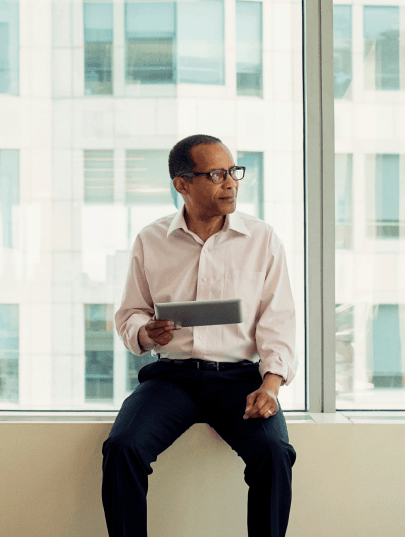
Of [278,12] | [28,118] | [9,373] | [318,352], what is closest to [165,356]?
[318,352]

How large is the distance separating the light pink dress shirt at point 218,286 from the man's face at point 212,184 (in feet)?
0.28

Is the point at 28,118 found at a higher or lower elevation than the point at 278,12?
lower

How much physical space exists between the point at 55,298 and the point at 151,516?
0.93 m

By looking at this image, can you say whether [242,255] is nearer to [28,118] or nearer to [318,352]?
[318,352]

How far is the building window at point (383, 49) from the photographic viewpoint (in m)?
1.99

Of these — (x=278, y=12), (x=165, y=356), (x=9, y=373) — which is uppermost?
(x=278, y=12)

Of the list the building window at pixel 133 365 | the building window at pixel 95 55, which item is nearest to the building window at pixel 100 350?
the building window at pixel 133 365

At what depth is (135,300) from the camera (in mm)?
1677

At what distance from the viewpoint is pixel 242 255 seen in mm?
1633

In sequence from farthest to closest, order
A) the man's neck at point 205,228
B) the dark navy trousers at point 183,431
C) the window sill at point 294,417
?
the window sill at point 294,417, the man's neck at point 205,228, the dark navy trousers at point 183,431

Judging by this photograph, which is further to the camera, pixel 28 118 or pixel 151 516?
pixel 28 118

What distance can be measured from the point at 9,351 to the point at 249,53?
5.35 feet

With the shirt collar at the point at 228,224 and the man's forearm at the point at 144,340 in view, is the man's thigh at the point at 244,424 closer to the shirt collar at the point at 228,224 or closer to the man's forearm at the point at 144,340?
the man's forearm at the point at 144,340

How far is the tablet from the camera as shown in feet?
4.37
